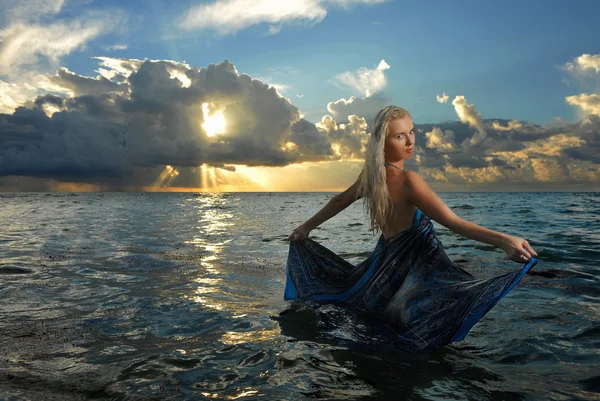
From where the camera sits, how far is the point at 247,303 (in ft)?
21.8

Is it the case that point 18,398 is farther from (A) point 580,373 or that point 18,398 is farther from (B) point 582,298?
(B) point 582,298

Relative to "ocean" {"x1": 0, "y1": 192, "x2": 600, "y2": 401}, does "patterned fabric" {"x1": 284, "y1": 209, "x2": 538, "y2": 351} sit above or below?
above

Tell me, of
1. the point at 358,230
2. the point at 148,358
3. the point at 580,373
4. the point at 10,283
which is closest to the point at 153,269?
the point at 10,283

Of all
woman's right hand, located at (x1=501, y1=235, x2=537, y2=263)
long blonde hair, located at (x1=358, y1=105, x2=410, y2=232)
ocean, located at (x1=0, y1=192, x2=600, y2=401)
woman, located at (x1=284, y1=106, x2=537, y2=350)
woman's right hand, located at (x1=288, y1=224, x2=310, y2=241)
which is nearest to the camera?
woman's right hand, located at (x1=501, y1=235, x2=537, y2=263)

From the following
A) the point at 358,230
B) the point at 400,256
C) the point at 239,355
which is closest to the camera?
the point at 239,355

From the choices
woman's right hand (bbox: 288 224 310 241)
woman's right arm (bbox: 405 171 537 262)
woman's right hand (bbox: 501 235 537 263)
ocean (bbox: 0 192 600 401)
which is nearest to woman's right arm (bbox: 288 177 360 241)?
woman's right hand (bbox: 288 224 310 241)

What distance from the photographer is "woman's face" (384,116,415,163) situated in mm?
4559

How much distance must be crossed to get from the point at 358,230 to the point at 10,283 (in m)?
14.5

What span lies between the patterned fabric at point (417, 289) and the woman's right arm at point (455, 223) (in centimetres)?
15

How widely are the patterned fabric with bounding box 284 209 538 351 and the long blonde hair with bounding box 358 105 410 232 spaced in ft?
1.47

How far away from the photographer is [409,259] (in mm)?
4766

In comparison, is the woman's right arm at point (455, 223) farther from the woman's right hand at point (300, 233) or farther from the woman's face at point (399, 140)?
the woman's right hand at point (300, 233)

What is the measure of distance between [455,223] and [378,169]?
960mm

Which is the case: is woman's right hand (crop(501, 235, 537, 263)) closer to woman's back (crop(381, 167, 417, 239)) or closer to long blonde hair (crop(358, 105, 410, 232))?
woman's back (crop(381, 167, 417, 239))
